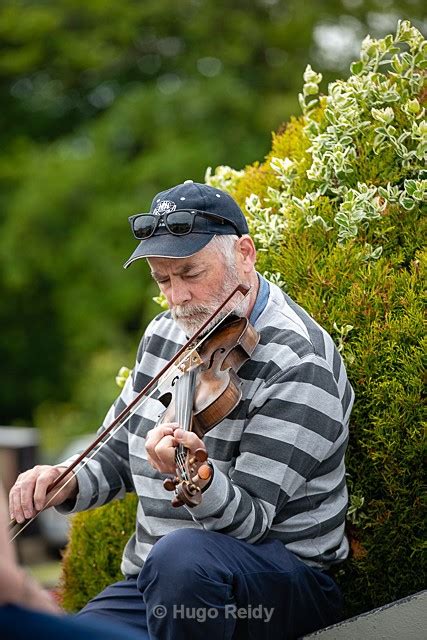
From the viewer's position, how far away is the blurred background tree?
41.9ft

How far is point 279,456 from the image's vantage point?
2.99 meters

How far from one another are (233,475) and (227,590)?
13.4 inches

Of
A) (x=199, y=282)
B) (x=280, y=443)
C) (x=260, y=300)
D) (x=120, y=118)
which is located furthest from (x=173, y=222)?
(x=120, y=118)

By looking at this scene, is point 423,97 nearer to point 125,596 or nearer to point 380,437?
point 380,437

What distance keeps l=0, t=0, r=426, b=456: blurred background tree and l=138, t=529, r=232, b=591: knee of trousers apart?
30.8 ft

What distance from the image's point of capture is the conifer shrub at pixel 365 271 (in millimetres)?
3248

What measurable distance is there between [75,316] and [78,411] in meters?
1.20

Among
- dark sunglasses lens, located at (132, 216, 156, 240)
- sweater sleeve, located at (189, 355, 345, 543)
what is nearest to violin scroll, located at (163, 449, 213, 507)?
sweater sleeve, located at (189, 355, 345, 543)

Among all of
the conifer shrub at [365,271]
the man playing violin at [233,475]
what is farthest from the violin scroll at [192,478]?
the conifer shrub at [365,271]

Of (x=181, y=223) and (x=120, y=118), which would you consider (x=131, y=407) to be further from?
(x=120, y=118)

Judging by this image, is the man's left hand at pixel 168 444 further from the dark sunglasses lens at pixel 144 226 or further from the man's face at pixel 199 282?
the dark sunglasses lens at pixel 144 226

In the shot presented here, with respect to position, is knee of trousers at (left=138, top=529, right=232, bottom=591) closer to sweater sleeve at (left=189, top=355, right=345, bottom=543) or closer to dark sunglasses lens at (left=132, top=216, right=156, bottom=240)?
sweater sleeve at (left=189, top=355, right=345, bottom=543)

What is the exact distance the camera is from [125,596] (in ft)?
10.8

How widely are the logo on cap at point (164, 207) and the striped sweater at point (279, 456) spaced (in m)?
0.41
